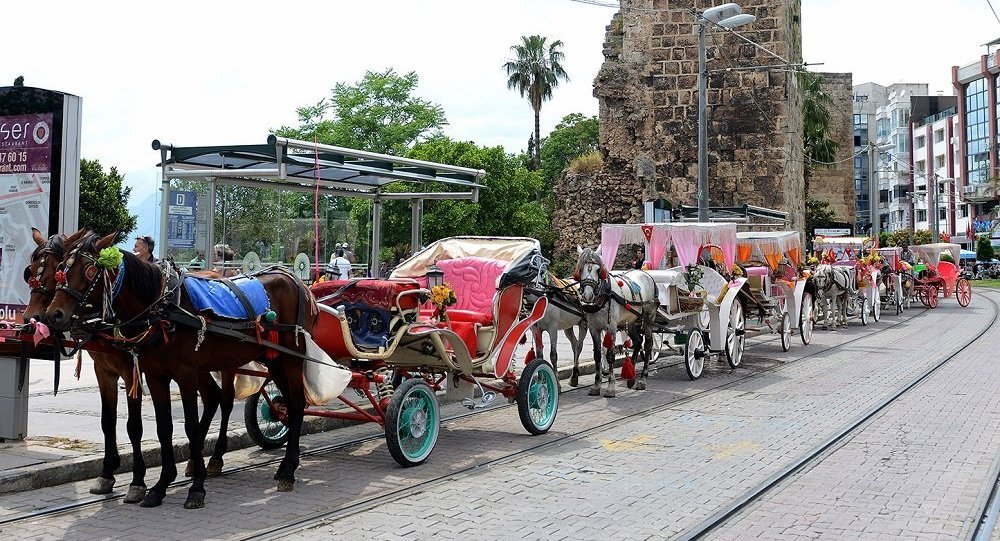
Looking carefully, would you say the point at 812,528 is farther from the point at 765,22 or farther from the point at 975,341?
the point at 765,22

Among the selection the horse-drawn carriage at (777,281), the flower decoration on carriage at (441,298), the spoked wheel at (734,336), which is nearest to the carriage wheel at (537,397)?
the flower decoration on carriage at (441,298)

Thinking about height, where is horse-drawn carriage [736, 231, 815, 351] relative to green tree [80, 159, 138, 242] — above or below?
below

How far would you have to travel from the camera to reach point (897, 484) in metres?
7.09

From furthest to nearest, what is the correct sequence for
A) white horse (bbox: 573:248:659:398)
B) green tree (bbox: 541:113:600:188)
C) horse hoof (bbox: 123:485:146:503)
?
green tree (bbox: 541:113:600:188)
white horse (bbox: 573:248:659:398)
horse hoof (bbox: 123:485:146:503)

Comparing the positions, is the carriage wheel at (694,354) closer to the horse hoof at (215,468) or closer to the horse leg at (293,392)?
the horse leg at (293,392)

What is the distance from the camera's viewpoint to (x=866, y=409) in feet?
35.0

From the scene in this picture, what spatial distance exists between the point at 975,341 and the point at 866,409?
10612 mm

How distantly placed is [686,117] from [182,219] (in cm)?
2062

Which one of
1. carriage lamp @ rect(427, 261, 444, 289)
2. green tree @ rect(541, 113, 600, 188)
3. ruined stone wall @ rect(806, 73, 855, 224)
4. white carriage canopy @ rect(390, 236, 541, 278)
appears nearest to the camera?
carriage lamp @ rect(427, 261, 444, 289)

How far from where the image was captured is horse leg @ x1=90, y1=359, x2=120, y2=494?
677 cm

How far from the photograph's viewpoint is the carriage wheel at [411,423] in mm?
7500

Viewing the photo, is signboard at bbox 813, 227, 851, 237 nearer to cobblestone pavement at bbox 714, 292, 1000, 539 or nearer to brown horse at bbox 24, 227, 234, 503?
cobblestone pavement at bbox 714, 292, 1000, 539

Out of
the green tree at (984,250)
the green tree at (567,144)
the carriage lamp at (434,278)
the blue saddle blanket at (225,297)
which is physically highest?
the green tree at (567,144)

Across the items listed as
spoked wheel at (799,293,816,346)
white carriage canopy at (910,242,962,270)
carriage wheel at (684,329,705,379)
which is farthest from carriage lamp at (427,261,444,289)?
white carriage canopy at (910,242,962,270)
